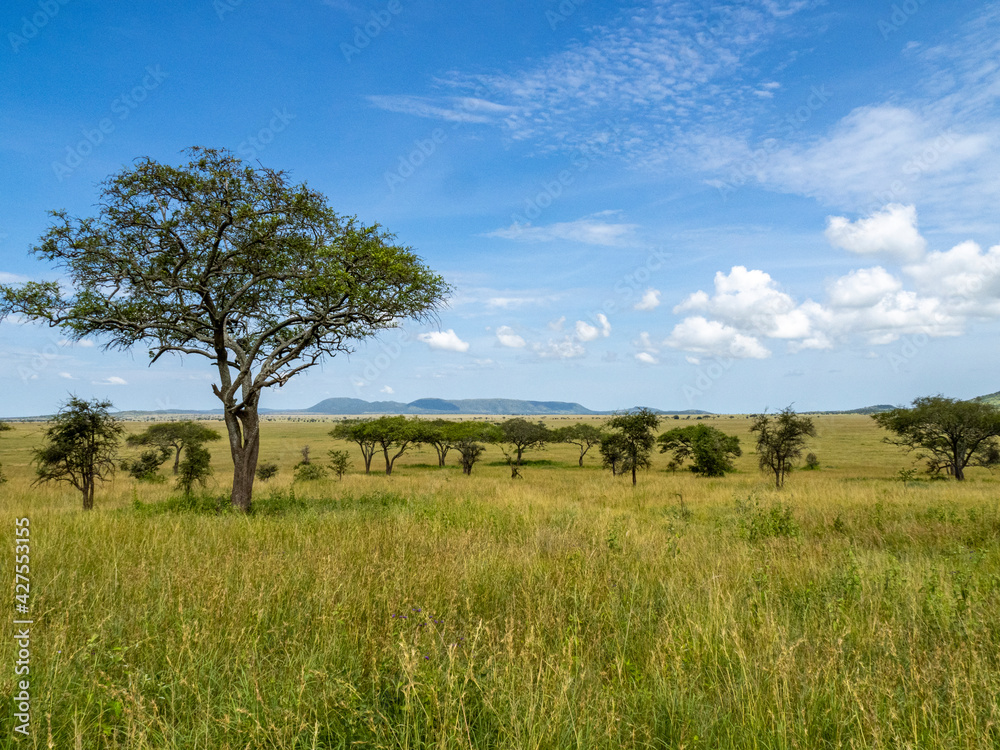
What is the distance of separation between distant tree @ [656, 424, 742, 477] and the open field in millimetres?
45182

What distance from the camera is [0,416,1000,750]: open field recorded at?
284 cm

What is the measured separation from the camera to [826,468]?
57.6 metres

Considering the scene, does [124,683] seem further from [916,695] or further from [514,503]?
[514,503]

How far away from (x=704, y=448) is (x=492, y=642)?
2098 inches

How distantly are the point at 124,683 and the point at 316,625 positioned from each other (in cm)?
132

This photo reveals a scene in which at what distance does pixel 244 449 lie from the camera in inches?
520

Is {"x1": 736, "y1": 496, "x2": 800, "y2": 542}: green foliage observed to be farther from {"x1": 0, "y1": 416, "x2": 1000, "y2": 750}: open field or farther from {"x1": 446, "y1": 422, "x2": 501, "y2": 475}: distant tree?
{"x1": 446, "y1": 422, "x2": 501, "y2": 475}: distant tree

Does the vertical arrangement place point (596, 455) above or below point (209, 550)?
below

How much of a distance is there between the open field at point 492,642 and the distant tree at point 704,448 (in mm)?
45182

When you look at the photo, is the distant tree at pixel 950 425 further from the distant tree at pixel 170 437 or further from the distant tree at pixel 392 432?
the distant tree at pixel 170 437

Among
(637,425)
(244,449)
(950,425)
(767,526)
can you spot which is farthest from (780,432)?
(244,449)

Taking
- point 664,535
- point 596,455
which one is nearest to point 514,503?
point 664,535

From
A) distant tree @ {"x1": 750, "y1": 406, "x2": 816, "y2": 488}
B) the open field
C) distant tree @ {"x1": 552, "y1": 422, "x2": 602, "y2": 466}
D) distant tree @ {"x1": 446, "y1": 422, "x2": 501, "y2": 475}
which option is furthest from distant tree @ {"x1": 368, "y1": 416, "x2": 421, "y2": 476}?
the open field

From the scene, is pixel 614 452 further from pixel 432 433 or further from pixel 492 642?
pixel 492 642
